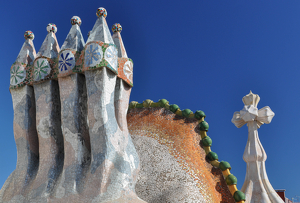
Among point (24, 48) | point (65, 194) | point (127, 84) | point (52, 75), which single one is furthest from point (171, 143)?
point (24, 48)

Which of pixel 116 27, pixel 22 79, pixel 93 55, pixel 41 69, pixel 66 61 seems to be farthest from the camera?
pixel 116 27

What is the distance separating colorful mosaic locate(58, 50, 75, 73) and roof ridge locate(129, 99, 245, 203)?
2034 millimetres

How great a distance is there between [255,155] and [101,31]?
634 cm

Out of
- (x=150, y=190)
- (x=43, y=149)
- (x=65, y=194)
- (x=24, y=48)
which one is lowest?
(x=65, y=194)

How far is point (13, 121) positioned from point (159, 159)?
2.94 m

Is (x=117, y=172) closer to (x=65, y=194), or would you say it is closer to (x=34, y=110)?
(x=65, y=194)

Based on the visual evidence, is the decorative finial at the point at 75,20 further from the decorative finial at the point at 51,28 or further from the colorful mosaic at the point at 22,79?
the colorful mosaic at the point at 22,79

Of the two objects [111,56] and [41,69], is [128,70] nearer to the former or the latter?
[111,56]

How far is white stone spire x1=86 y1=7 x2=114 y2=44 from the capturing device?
5.38m

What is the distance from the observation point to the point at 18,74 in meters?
5.86

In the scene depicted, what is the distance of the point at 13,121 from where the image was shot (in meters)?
5.87

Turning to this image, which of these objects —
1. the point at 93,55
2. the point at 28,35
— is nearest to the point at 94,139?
the point at 93,55

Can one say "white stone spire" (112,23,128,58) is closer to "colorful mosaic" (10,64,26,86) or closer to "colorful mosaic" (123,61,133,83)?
"colorful mosaic" (123,61,133,83)

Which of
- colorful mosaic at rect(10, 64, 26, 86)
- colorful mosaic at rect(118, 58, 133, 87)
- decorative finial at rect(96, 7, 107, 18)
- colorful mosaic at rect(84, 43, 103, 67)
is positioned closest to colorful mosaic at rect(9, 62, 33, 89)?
colorful mosaic at rect(10, 64, 26, 86)
